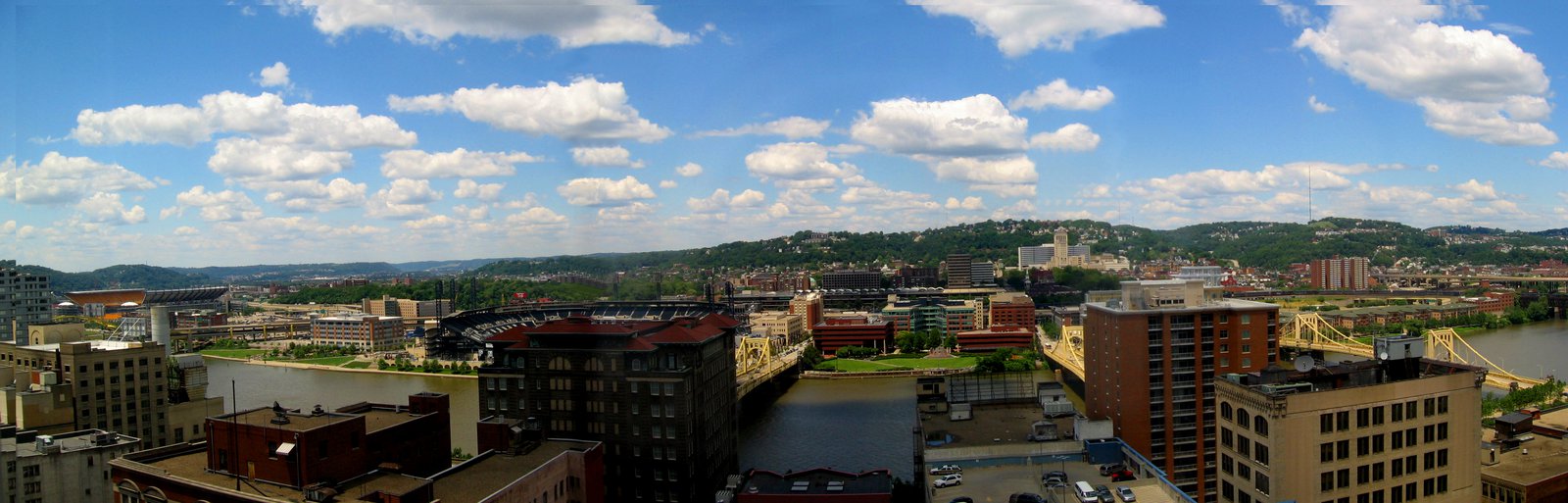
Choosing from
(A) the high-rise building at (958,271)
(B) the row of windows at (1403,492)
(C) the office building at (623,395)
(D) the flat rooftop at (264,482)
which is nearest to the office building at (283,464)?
(D) the flat rooftop at (264,482)

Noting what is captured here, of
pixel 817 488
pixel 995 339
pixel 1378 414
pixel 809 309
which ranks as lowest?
pixel 995 339

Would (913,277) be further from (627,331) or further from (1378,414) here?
(1378,414)

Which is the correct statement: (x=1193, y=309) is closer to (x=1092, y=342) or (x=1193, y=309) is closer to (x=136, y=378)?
(x=1092, y=342)

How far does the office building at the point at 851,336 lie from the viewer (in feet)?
80.5

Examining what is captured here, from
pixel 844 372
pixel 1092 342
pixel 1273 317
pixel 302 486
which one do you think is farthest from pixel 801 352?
pixel 302 486

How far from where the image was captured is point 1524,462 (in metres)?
7.07

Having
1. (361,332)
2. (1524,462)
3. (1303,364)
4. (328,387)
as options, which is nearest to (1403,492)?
(1303,364)

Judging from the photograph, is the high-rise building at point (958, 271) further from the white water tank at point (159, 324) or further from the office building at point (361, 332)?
the white water tank at point (159, 324)

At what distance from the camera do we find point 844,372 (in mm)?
20891

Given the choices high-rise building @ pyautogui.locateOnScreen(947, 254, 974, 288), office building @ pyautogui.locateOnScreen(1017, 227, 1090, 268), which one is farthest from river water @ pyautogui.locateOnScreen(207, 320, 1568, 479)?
high-rise building @ pyautogui.locateOnScreen(947, 254, 974, 288)

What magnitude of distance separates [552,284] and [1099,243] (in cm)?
2471

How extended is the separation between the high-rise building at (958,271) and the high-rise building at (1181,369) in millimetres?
33848

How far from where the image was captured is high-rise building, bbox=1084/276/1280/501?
8516 millimetres

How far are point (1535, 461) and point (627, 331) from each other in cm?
701
